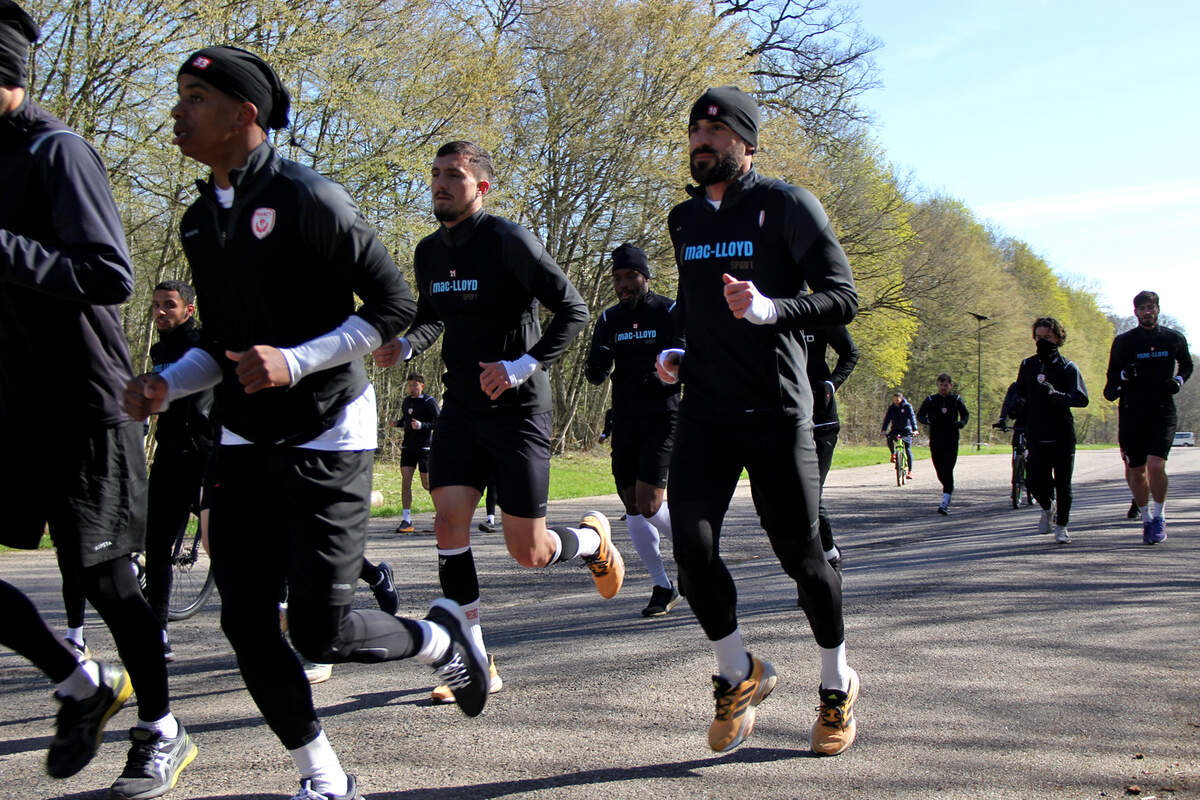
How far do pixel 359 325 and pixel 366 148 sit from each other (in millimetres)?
17532

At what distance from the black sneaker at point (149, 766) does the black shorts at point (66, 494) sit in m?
0.57

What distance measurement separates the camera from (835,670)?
3672 millimetres

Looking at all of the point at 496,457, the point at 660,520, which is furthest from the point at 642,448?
the point at 496,457

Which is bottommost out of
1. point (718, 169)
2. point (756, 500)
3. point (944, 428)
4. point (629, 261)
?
point (756, 500)

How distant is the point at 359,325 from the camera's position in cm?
300

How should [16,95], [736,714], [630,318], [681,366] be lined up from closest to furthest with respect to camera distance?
[16,95], [736,714], [681,366], [630,318]

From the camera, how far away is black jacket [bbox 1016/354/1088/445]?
1013cm

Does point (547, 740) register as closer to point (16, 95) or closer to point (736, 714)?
point (736, 714)

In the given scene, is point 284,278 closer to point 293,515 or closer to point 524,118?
point 293,515

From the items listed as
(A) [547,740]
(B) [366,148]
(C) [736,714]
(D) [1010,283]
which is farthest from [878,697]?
(D) [1010,283]

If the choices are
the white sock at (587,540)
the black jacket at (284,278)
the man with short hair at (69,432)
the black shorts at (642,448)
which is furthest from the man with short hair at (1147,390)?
the man with short hair at (69,432)

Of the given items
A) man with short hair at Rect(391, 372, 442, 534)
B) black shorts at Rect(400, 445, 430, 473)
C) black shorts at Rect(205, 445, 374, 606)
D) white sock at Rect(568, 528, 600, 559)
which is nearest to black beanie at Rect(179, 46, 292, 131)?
black shorts at Rect(205, 445, 374, 606)

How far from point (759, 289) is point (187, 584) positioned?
5263 mm

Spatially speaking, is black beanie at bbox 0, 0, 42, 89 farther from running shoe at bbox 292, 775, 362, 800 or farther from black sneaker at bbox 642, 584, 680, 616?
black sneaker at bbox 642, 584, 680, 616
